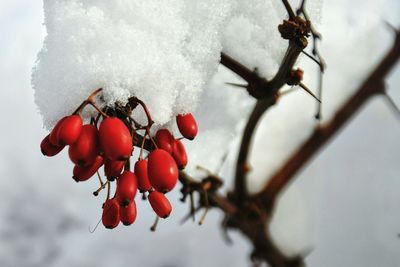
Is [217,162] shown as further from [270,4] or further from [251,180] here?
[270,4]

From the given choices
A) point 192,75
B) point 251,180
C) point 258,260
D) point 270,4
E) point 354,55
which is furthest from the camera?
point 354,55

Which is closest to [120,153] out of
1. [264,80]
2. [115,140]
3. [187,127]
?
[115,140]

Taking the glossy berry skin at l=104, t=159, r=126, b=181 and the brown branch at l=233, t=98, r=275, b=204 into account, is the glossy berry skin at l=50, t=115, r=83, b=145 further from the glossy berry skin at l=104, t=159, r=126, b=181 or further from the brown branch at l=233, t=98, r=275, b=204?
the brown branch at l=233, t=98, r=275, b=204

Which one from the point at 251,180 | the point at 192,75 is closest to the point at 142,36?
the point at 192,75

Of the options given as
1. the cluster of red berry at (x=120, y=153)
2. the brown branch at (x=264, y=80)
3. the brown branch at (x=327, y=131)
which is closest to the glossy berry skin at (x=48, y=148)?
the cluster of red berry at (x=120, y=153)

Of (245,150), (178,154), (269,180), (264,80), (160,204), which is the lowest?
(269,180)

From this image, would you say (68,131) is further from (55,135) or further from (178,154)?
(178,154)

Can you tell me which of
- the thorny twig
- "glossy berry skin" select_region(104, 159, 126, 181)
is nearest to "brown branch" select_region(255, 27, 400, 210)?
the thorny twig
